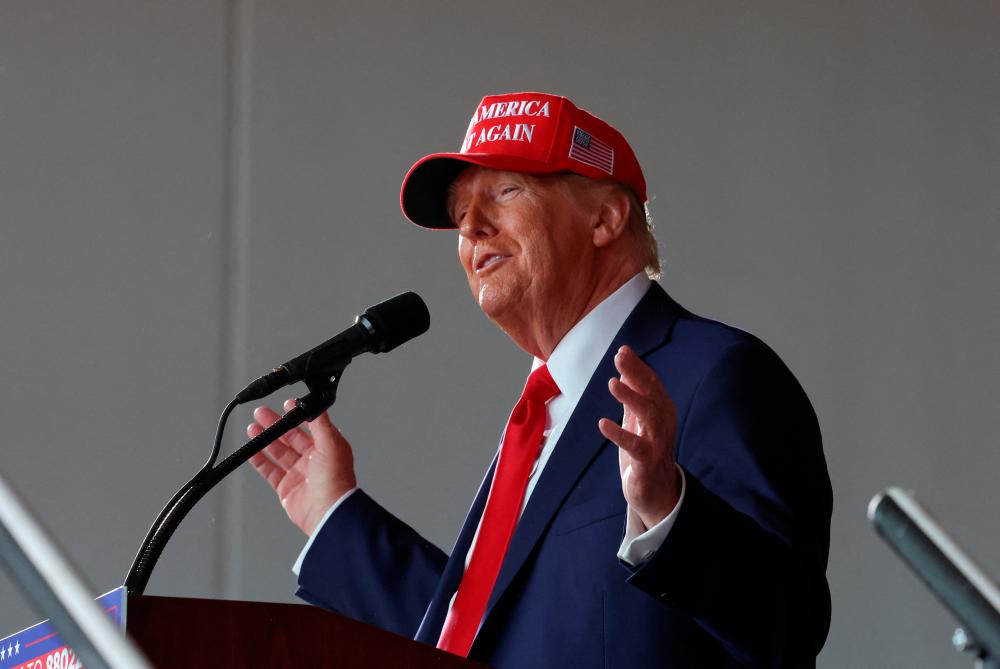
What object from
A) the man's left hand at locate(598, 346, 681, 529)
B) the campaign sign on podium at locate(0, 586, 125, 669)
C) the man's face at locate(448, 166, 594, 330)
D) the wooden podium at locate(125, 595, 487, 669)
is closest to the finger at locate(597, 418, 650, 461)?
the man's left hand at locate(598, 346, 681, 529)

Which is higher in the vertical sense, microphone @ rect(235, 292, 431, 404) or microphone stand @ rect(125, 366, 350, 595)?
microphone @ rect(235, 292, 431, 404)

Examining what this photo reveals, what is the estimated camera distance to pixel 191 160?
12.4ft

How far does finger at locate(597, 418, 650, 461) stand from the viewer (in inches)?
56.4

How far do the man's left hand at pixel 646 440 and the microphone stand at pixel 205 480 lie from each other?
1.44ft

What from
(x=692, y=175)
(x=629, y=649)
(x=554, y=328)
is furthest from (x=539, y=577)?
(x=692, y=175)

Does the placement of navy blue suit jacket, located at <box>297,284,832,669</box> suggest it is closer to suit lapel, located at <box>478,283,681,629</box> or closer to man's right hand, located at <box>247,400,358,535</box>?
suit lapel, located at <box>478,283,681,629</box>

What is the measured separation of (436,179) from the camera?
2379mm

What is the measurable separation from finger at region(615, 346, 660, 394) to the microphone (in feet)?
1.49

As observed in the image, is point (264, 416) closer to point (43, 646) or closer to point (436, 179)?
point (436, 179)

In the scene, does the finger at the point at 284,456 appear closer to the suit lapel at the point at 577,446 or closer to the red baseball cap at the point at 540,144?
the suit lapel at the point at 577,446

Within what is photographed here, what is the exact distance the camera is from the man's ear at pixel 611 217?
7.34 feet

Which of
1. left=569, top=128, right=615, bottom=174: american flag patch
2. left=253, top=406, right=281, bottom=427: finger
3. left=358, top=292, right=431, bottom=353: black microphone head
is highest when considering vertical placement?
left=569, top=128, right=615, bottom=174: american flag patch

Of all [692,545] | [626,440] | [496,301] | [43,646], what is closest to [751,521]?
[692,545]

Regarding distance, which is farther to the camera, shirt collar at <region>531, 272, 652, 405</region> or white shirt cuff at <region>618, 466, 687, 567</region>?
shirt collar at <region>531, 272, 652, 405</region>
